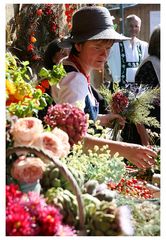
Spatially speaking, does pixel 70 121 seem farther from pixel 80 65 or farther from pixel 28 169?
pixel 80 65

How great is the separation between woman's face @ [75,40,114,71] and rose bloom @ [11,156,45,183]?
103 cm

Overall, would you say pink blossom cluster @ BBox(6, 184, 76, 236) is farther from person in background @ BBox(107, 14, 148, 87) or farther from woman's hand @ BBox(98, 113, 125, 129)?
person in background @ BBox(107, 14, 148, 87)

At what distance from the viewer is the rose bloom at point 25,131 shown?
146cm

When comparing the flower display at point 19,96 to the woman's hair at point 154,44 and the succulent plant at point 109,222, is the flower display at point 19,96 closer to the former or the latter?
the succulent plant at point 109,222

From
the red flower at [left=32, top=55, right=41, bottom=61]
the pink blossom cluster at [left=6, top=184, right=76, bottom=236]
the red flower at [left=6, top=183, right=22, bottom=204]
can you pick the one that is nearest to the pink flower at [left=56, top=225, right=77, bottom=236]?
the pink blossom cluster at [left=6, top=184, right=76, bottom=236]

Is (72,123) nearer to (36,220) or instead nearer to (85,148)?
(85,148)

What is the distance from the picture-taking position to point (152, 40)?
320cm

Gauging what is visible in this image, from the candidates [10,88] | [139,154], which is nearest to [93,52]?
[139,154]

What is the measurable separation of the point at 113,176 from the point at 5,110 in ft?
1.89

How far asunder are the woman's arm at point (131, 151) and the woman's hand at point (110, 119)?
78 cm

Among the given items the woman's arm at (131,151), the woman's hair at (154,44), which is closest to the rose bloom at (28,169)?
the woman's arm at (131,151)


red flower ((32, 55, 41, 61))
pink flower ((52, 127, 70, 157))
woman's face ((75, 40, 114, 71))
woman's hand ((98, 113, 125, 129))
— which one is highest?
woman's face ((75, 40, 114, 71))

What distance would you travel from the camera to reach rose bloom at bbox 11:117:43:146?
1.46 m

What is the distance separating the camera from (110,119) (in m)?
2.84
